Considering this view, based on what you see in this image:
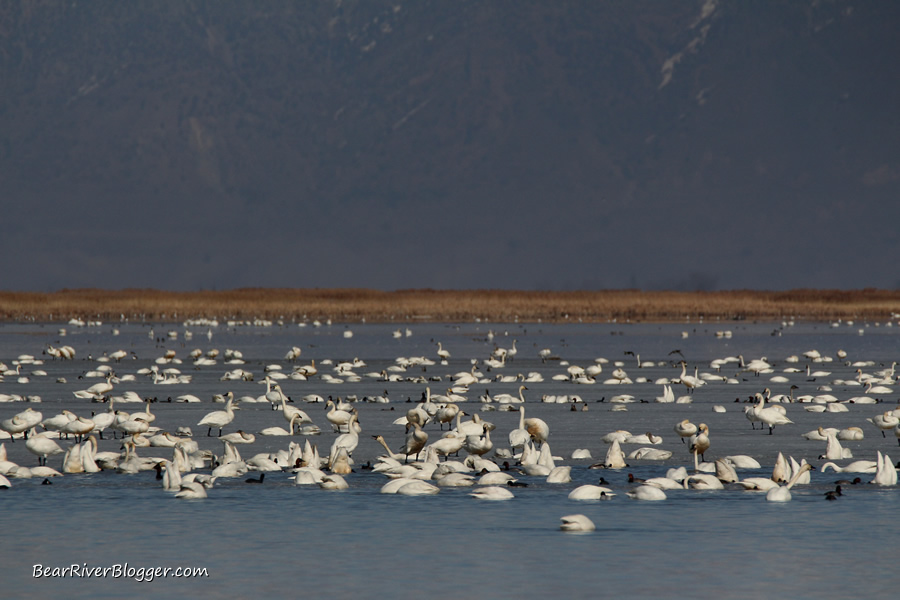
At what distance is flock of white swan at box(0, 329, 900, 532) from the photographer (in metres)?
17.1

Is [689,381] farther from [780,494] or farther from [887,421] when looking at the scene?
[780,494]

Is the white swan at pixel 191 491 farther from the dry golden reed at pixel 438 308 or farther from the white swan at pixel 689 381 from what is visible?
the dry golden reed at pixel 438 308

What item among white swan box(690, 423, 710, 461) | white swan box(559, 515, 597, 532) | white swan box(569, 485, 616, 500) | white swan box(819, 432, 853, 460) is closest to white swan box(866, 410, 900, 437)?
white swan box(819, 432, 853, 460)

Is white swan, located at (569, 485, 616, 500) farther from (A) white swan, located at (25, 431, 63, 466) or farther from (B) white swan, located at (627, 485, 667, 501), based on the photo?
(A) white swan, located at (25, 431, 63, 466)

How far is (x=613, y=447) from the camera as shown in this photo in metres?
19.0

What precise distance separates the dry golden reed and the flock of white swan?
56272 millimetres

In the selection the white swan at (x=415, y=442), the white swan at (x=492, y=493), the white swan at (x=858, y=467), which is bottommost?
the white swan at (x=492, y=493)

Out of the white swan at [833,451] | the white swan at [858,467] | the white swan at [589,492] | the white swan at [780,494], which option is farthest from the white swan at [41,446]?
the white swan at [833,451]

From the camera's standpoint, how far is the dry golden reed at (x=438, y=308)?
A: 9350 centimetres

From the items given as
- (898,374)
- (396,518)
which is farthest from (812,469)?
(898,374)

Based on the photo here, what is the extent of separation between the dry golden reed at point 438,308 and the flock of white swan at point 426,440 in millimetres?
56272

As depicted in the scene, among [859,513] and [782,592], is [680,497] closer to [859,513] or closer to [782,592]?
Result: [859,513]

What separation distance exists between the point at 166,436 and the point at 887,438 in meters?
12.2

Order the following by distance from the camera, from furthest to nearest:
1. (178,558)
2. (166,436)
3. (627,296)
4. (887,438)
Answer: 1. (627,296)
2. (887,438)
3. (166,436)
4. (178,558)
